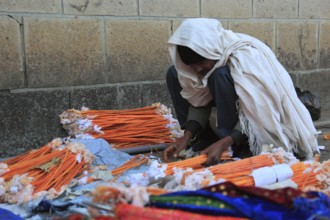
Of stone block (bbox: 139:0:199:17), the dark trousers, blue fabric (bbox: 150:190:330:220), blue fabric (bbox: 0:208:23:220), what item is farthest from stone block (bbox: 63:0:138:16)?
blue fabric (bbox: 150:190:330:220)

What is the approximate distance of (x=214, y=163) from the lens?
2.63 m

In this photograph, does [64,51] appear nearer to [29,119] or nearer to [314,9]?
[29,119]

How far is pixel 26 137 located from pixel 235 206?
2674 millimetres

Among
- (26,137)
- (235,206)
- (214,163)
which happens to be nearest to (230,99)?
(214,163)

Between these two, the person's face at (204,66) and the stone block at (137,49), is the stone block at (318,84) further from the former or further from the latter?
the person's face at (204,66)

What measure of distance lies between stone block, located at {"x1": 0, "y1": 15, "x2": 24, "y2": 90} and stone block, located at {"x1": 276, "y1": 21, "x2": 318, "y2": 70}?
3.25 metres

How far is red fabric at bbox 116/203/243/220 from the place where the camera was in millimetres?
1353

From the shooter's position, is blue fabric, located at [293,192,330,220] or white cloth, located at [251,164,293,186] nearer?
blue fabric, located at [293,192,330,220]

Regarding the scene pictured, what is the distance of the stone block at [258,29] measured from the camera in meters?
5.04

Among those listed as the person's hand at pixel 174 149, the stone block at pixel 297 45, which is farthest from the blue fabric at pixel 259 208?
the stone block at pixel 297 45

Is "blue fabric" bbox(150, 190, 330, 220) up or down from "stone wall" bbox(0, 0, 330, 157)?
down

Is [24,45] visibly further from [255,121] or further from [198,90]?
[255,121]

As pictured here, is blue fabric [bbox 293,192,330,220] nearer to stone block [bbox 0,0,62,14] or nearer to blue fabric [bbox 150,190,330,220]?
blue fabric [bbox 150,190,330,220]

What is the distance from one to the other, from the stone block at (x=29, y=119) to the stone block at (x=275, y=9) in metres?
2.69
